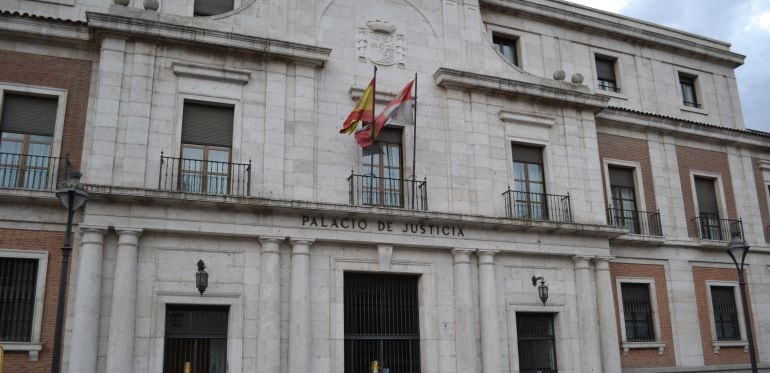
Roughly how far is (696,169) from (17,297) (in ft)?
63.6

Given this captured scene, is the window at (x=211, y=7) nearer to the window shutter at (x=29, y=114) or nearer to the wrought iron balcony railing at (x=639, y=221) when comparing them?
the window shutter at (x=29, y=114)

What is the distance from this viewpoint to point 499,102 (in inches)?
713

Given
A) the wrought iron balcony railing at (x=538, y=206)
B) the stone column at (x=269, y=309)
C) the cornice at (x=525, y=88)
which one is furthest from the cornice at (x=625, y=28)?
the stone column at (x=269, y=309)

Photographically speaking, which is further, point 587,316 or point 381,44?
point 381,44

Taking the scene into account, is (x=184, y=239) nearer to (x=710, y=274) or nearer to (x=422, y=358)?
(x=422, y=358)

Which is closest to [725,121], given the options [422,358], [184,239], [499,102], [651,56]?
[651,56]

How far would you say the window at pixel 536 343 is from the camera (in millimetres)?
16797

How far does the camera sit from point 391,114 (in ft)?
50.6

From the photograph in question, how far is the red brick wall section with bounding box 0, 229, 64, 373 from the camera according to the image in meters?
12.8

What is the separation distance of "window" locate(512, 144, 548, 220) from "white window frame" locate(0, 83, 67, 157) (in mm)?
10866

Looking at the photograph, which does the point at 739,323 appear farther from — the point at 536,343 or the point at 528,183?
the point at 528,183

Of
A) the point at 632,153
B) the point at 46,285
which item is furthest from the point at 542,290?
the point at 46,285

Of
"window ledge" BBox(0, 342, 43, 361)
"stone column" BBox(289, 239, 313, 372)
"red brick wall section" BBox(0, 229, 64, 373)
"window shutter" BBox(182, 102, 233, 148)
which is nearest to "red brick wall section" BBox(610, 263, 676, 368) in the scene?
"stone column" BBox(289, 239, 313, 372)

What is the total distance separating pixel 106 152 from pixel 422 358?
834cm
